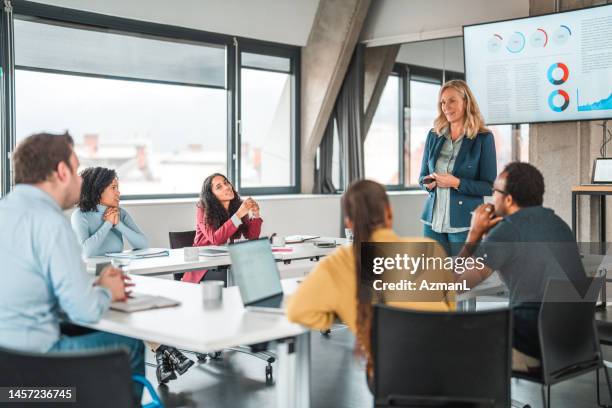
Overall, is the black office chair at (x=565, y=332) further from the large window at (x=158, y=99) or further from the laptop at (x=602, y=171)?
the large window at (x=158, y=99)

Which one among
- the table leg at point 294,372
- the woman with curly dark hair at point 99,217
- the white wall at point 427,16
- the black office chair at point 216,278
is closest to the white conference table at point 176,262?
the woman with curly dark hair at point 99,217

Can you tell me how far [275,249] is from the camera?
15.1 ft

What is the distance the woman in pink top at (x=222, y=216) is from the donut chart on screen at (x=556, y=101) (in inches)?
111

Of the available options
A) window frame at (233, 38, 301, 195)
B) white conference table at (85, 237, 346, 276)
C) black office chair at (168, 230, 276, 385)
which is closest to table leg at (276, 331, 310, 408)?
black office chair at (168, 230, 276, 385)

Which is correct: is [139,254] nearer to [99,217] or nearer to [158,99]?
[99,217]

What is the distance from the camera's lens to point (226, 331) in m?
2.21

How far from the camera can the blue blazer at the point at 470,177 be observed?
389 centimetres

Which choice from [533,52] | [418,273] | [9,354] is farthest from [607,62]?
[9,354]

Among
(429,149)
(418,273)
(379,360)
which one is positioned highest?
(429,149)

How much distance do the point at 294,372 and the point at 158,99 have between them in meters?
4.62

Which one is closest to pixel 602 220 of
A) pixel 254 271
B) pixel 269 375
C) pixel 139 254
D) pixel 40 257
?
pixel 269 375

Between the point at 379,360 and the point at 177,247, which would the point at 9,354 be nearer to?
the point at 379,360

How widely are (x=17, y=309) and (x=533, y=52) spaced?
497 cm

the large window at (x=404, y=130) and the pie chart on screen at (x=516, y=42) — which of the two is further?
the large window at (x=404, y=130)
